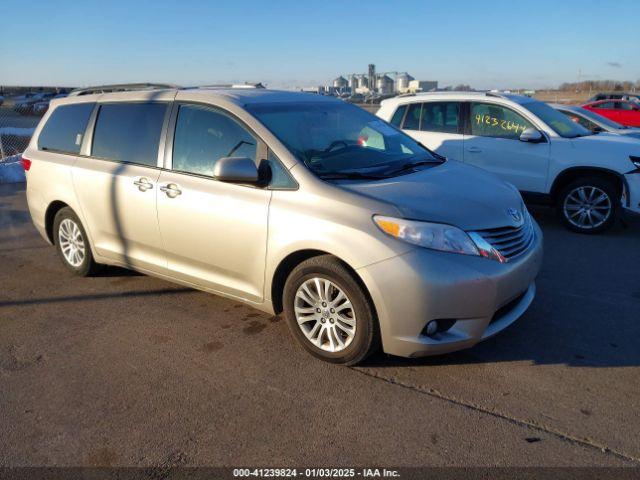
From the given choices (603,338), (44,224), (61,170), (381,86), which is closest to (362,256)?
(603,338)

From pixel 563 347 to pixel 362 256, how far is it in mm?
1671

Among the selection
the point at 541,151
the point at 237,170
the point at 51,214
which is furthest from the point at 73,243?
the point at 541,151

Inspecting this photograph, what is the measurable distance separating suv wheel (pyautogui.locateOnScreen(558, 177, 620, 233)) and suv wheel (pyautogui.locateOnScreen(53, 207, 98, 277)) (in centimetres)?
571

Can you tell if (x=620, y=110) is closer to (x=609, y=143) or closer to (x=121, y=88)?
(x=609, y=143)

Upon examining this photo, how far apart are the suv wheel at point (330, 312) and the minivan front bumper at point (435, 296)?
10 cm

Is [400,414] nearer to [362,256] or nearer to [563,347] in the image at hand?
[362,256]

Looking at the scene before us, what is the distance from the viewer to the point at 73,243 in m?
5.54

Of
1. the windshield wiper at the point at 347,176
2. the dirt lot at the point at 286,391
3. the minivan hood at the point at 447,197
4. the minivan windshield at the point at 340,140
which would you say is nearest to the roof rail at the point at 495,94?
the minivan windshield at the point at 340,140

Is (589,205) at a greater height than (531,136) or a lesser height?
lesser

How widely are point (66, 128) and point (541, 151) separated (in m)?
5.65

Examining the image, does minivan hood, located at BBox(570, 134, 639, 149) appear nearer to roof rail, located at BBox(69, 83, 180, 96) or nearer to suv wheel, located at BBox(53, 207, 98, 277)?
roof rail, located at BBox(69, 83, 180, 96)

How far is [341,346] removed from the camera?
3.66m

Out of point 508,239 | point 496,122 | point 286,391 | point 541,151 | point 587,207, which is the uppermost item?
point 496,122

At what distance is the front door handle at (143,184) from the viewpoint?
449cm
